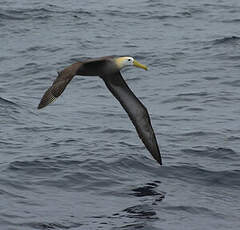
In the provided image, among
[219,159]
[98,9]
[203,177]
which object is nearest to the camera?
[203,177]

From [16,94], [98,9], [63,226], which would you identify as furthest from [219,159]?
[98,9]

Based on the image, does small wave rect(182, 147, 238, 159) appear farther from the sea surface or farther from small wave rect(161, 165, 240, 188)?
small wave rect(161, 165, 240, 188)

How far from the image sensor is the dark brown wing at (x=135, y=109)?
52.6 feet

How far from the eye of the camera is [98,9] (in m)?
33.3

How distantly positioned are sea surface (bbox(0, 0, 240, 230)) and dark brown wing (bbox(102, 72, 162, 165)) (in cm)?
47

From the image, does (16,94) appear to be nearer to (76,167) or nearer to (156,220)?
(76,167)

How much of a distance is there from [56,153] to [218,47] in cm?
1156

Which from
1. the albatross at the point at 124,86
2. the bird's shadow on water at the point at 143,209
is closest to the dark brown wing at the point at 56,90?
the albatross at the point at 124,86

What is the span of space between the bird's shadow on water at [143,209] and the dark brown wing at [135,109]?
4.75 feet

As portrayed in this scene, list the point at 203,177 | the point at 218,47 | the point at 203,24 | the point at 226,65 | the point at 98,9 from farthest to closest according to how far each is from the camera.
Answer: the point at 98,9 → the point at 203,24 → the point at 218,47 → the point at 226,65 → the point at 203,177

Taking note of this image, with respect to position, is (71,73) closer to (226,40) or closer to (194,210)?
(194,210)

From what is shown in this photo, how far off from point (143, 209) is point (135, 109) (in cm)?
322

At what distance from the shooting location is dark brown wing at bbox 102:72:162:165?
1603 centimetres

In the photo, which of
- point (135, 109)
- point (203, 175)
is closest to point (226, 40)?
point (135, 109)
